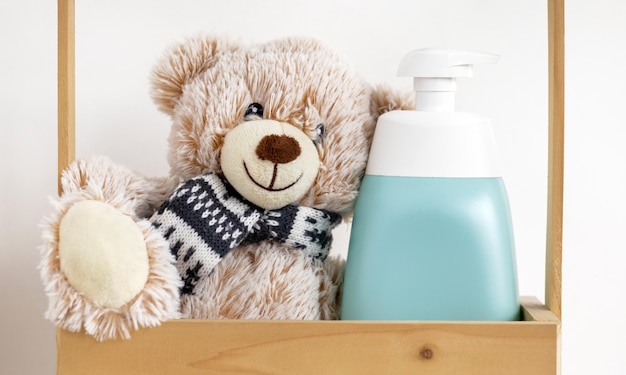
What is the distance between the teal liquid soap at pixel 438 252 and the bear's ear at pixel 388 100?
0.27 feet

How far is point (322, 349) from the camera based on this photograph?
60cm

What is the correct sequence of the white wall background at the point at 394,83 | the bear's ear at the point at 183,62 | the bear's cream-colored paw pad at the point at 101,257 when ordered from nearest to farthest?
1. the bear's cream-colored paw pad at the point at 101,257
2. the bear's ear at the point at 183,62
3. the white wall background at the point at 394,83

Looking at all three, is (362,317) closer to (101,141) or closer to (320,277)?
(320,277)

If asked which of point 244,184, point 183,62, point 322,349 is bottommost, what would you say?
point 322,349

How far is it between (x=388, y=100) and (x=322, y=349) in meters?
0.23

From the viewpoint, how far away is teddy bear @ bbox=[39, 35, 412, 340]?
65 centimetres

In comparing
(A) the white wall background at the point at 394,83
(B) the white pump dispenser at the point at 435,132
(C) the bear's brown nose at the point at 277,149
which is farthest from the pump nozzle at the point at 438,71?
(A) the white wall background at the point at 394,83

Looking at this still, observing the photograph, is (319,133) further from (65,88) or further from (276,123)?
(65,88)

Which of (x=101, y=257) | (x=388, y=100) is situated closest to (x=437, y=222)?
(x=388, y=100)

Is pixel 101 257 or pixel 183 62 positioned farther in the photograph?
pixel 183 62

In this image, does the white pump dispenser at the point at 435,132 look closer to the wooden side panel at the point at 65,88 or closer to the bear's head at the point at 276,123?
the bear's head at the point at 276,123

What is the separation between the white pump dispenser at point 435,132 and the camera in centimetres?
64

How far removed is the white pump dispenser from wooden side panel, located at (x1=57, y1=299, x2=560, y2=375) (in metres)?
0.13

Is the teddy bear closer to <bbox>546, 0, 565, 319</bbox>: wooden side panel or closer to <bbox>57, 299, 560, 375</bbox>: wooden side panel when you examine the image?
<bbox>57, 299, 560, 375</bbox>: wooden side panel
